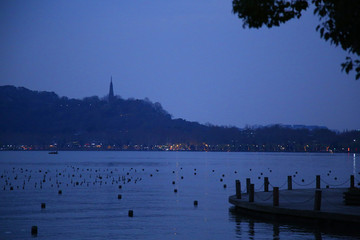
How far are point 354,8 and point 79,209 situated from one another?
120 feet

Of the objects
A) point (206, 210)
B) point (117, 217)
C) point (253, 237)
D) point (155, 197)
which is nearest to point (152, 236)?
point (253, 237)

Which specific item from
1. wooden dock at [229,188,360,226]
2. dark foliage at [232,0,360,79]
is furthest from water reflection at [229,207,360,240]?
dark foliage at [232,0,360,79]

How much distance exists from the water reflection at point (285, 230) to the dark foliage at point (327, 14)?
15503 millimetres

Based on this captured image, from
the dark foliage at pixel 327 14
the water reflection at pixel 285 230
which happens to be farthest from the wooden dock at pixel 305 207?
the dark foliage at pixel 327 14

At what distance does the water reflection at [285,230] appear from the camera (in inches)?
1179

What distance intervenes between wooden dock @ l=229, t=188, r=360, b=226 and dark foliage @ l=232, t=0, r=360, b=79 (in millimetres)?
15119

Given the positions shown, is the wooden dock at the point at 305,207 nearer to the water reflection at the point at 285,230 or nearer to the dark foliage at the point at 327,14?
the water reflection at the point at 285,230

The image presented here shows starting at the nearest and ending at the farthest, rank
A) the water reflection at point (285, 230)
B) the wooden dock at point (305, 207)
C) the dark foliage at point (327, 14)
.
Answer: the dark foliage at point (327, 14), the water reflection at point (285, 230), the wooden dock at point (305, 207)

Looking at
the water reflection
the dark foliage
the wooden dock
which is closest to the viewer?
the dark foliage

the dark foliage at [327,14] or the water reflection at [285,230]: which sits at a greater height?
the dark foliage at [327,14]

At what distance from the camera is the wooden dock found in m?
30.5

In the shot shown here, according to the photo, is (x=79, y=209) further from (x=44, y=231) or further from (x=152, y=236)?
(x=152, y=236)

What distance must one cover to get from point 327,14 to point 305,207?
19.9 meters

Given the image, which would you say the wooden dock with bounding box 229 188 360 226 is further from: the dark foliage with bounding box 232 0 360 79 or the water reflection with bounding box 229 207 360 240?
the dark foliage with bounding box 232 0 360 79
